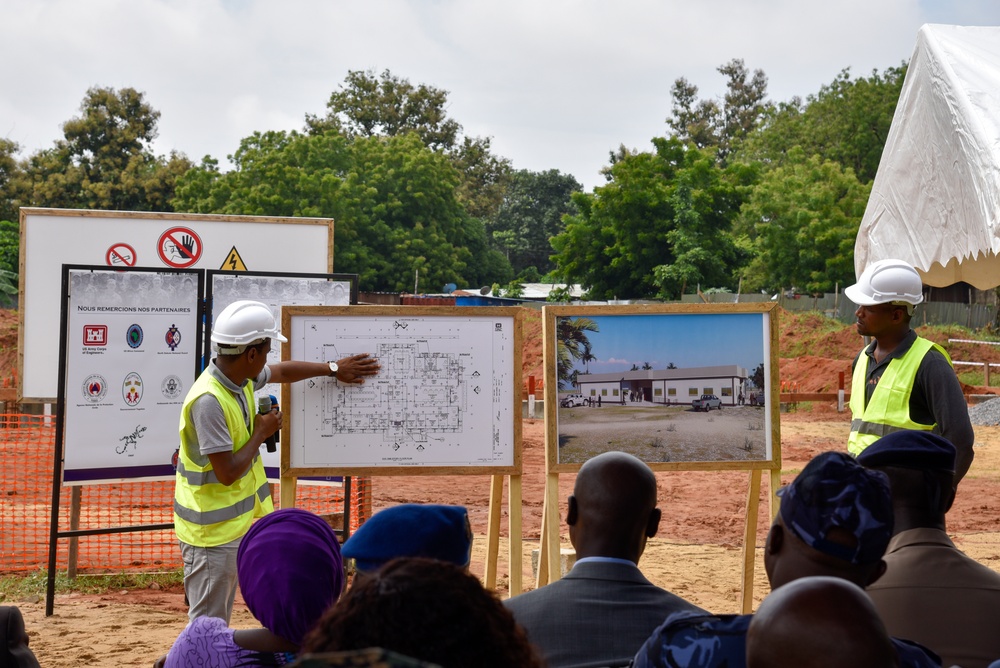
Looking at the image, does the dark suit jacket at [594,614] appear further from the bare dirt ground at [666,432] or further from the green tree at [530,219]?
the green tree at [530,219]

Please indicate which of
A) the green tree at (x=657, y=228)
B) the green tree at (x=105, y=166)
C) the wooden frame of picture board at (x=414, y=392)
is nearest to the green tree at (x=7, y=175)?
the green tree at (x=105, y=166)

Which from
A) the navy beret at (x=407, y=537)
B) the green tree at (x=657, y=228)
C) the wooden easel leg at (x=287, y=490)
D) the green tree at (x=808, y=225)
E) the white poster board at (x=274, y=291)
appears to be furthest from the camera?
the green tree at (x=808, y=225)

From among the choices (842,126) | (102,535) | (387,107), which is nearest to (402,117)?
(387,107)

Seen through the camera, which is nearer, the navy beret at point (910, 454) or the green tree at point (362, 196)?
the navy beret at point (910, 454)

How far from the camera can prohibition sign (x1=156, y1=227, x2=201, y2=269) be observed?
9.10 m

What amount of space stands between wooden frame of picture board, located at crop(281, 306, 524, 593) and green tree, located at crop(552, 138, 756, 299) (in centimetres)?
3210

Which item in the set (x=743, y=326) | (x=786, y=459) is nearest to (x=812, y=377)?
(x=786, y=459)

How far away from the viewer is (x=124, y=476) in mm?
7324

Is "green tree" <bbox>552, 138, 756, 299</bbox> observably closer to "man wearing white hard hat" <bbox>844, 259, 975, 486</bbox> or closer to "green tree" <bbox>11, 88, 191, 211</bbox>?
"green tree" <bbox>11, 88, 191, 211</bbox>

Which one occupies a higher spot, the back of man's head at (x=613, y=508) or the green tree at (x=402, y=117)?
the green tree at (x=402, y=117)

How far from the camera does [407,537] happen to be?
2.47m

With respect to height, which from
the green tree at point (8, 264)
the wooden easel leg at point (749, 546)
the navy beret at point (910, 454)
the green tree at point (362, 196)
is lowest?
the wooden easel leg at point (749, 546)

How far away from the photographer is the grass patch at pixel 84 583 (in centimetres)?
787

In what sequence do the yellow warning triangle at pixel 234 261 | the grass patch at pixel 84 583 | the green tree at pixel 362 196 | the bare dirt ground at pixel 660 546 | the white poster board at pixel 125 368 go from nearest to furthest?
the bare dirt ground at pixel 660 546
the white poster board at pixel 125 368
the grass patch at pixel 84 583
the yellow warning triangle at pixel 234 261
the green tree at pixel 362 196
